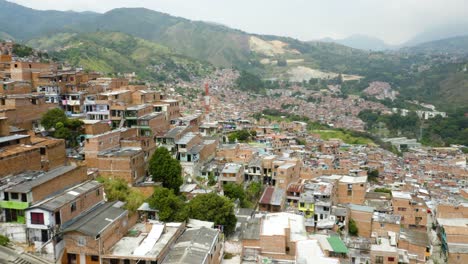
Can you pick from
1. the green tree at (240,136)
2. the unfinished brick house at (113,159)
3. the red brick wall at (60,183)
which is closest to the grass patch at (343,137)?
the green tree at (240,136)

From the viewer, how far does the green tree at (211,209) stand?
56.3 ft

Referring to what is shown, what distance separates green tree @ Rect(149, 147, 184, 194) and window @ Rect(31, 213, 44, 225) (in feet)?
21.6

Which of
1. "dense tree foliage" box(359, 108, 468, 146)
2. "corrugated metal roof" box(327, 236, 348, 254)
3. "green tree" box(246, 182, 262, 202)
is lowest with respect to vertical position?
"dense tree foliage" box(359, 108, 468, 146)

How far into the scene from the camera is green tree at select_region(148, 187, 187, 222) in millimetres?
16047

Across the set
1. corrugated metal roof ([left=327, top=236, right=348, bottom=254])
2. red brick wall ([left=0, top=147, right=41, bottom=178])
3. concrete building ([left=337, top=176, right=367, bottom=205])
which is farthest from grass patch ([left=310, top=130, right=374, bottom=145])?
red brick wall ([left=0, top=147, right=41, bottom=178])

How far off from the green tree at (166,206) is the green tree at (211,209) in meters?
0.51

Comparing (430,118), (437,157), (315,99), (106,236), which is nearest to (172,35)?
(315,99)

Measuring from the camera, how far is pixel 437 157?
5056 cm

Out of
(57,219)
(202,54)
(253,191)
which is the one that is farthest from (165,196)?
(202,54)

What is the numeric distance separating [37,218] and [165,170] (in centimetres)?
679

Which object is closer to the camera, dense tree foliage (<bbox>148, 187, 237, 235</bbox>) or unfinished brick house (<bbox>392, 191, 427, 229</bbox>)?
dense tree foliage (<bbox>148, 187, 237, 235</bbox>)

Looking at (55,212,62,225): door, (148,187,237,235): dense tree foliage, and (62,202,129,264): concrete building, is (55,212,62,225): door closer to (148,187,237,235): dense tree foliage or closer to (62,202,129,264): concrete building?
(62,202,129,264): concrete building

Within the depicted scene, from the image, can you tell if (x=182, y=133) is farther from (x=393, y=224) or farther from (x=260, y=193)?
(x=393, y=224)

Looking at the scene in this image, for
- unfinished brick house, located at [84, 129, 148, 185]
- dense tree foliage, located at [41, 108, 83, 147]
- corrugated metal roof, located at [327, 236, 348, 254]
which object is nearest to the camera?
corrugated metal roof, located at [327, 236, 348, 254]
